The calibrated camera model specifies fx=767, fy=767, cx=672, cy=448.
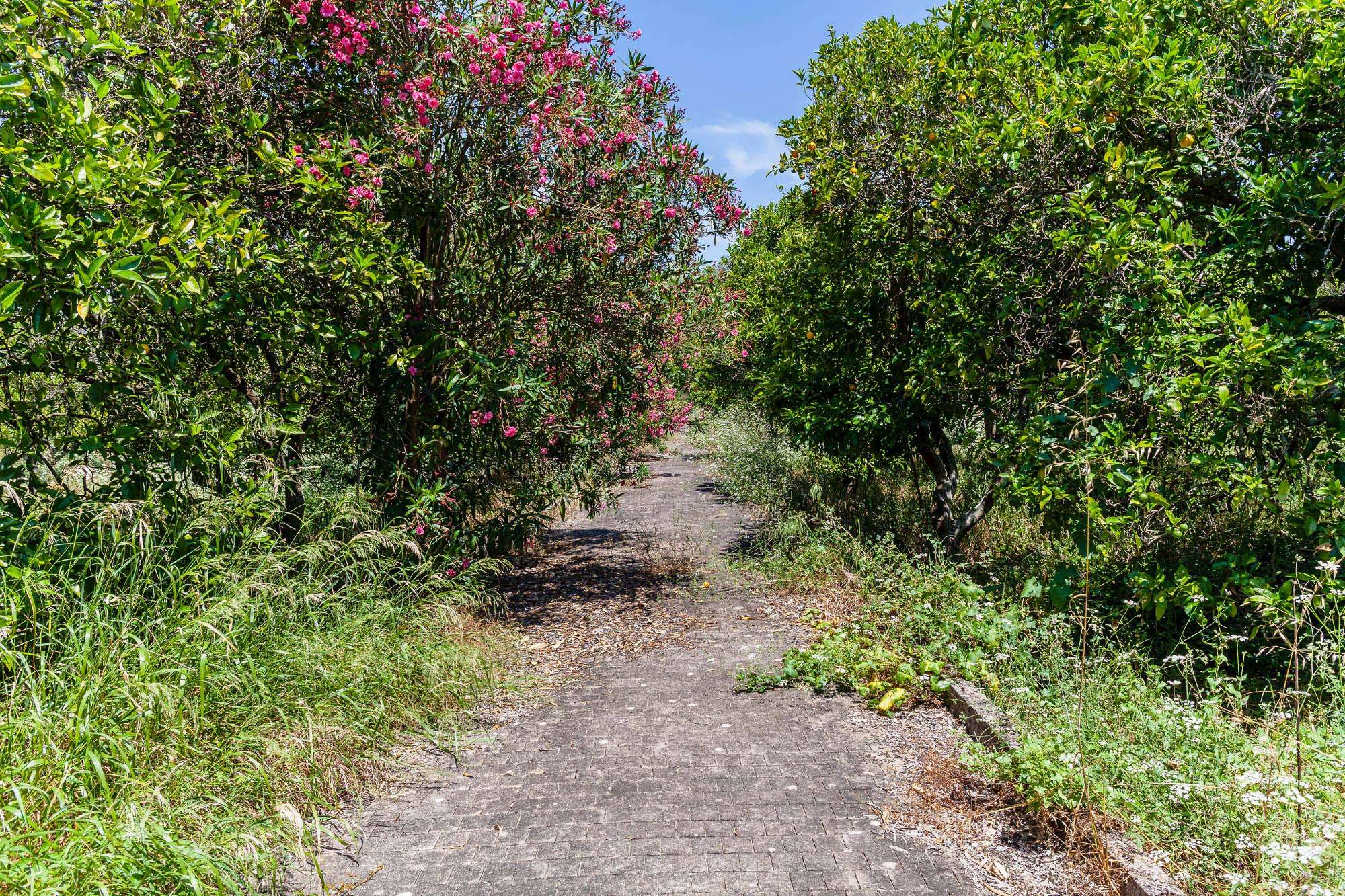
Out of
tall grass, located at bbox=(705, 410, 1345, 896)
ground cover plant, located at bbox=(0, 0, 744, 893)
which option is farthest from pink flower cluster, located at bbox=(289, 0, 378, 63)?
tall grass, located at bbox=(705, 410, 1345, 896)

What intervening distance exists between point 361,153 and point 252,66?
997mm

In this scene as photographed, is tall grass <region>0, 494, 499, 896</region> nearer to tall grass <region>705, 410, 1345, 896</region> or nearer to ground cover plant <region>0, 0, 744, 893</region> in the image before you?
ground cover plant <region>0, 0, 744, 893</region>

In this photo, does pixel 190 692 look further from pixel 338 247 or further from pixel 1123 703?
pixel 1123 703

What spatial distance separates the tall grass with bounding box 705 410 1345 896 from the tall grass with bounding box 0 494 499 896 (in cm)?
278

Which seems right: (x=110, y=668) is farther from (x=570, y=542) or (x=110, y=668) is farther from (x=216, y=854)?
(x=570, y=542)

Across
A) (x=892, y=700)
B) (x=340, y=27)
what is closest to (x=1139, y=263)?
(x=892, y=700)

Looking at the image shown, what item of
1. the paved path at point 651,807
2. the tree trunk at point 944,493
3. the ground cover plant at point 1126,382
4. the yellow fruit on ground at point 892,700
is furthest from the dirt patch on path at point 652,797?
the tree trunk at point 944,493

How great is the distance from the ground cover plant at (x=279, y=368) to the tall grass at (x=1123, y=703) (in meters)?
3.02

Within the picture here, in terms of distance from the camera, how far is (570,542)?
1104 cm

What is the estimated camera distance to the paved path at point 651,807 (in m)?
3.29

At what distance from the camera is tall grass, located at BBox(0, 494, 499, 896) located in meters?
2.68

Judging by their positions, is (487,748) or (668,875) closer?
(668,875)

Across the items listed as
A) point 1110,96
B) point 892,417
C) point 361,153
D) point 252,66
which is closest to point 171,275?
point 361,153

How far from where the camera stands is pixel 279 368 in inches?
237
